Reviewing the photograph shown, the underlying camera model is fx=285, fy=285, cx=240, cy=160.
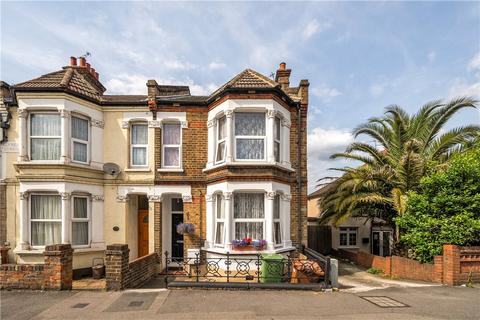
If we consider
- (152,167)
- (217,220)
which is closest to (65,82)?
(152,167)

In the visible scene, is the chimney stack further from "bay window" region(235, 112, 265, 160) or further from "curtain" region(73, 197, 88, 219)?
"curtain" region(73, 197, 88, 219)

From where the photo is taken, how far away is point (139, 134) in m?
11.3

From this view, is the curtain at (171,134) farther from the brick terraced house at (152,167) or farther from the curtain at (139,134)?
the curtain at (139,134)

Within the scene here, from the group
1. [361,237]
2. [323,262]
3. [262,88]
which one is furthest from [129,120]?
[361,237]

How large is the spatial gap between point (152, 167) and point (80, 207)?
2.91 metres

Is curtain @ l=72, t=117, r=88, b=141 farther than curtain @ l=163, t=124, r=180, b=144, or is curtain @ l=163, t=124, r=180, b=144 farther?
curtain @ l=163, t=124, r=180, b=144

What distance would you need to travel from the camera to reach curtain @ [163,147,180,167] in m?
11.1

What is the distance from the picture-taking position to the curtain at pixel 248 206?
9.88 meters

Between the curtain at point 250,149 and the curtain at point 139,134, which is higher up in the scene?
the curtain at point 139,134

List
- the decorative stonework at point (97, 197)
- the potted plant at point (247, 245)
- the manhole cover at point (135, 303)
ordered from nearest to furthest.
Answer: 1. the manhole cover at point (135, 303)
2. the potted plant at point (247, 245)
3. the decorative stonework at point (97, 197)

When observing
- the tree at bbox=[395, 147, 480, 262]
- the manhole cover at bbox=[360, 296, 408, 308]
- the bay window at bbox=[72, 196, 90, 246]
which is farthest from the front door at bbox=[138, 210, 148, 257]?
the tree at bbox=[395, 147, 480, 262]

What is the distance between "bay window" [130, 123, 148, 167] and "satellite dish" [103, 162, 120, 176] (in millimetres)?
581

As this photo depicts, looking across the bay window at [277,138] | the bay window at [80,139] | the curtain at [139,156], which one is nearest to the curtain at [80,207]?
the bay window at [80,139]

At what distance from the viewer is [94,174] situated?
419 inches
